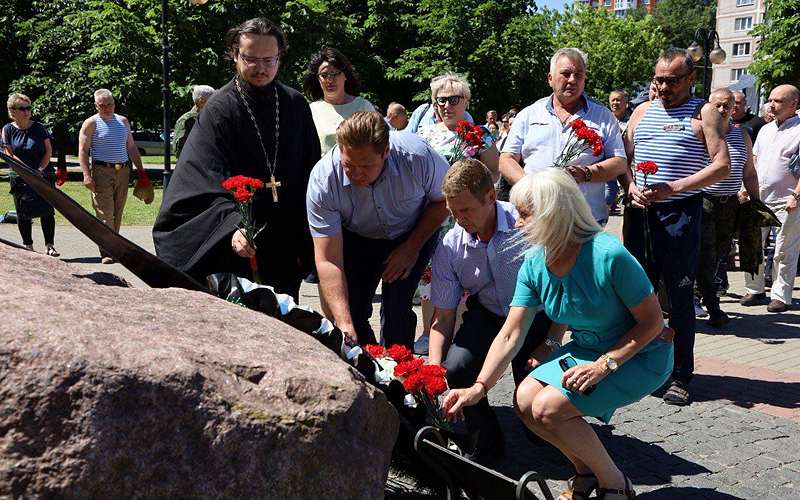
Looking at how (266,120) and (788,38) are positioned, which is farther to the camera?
(788,38)

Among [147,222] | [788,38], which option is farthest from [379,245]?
[788,38]

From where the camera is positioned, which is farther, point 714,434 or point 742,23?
point 742,23

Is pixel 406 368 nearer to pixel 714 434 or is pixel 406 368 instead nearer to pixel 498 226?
pixel 498 226

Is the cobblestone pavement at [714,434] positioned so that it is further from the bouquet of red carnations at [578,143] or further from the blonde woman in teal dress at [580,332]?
the bouquet of red carnations at [578,143]

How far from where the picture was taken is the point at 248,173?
4.64m

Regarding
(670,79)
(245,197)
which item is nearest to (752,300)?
(670,79)

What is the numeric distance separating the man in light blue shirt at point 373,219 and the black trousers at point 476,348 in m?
0.46

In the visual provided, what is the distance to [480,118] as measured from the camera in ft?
107

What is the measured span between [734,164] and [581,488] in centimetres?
522

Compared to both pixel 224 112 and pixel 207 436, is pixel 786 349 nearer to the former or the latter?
pixel 224 112

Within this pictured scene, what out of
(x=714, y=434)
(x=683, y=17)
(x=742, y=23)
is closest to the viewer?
(x=714, y=434)

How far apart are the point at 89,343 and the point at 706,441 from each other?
139 inches

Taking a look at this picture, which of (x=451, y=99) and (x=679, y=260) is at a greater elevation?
(x=451, y=99)

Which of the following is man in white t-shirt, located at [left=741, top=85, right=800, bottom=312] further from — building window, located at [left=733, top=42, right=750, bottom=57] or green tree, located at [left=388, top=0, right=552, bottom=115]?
building window, located at [left=733, top=42, right=750, bottom=57]
